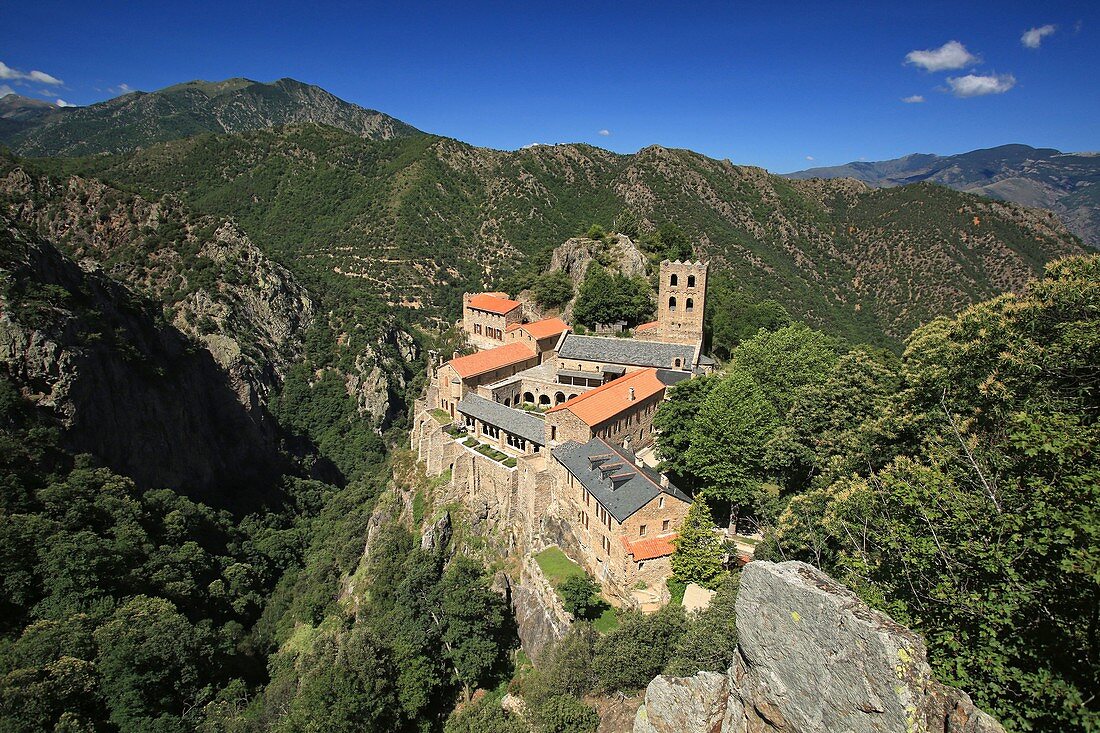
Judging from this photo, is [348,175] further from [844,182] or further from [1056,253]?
[1056,253]

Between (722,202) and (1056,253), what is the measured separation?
70.1 metres

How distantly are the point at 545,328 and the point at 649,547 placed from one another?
34625 millimetres

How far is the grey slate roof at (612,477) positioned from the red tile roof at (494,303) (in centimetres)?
3053

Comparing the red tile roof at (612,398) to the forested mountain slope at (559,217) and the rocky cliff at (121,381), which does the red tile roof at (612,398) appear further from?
the rocky cliff at (121,381)

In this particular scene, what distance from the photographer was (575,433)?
124 feet

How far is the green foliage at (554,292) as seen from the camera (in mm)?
69375

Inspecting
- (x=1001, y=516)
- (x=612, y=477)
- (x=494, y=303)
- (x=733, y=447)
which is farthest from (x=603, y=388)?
(x=1001, y=516)

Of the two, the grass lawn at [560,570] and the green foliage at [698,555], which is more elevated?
the green foliage at [698,555]

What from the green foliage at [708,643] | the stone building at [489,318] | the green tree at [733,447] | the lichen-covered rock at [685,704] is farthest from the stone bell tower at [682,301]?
the lichen-covered rock at [685,704]

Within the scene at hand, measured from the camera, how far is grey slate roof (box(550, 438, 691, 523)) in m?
28.4

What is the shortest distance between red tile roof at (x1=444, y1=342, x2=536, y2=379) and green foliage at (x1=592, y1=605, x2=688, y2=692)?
2968 cm

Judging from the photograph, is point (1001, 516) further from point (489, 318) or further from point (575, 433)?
point (489, 318)

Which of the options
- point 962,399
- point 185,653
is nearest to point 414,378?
point 185,653

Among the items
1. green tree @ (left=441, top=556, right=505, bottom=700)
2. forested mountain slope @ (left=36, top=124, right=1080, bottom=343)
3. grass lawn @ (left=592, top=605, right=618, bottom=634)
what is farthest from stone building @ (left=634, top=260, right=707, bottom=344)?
forested mountain slope @ (left=36, top=124, right=1080, bottom=343)
